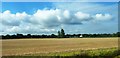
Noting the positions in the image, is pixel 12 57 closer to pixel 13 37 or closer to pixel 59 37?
pixel 13 37

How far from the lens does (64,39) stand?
46.7 m

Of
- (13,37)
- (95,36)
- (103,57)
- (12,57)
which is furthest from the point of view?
(95,36)

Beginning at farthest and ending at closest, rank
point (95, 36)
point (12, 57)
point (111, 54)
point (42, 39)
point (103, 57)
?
1. point (95, 36)
2. point (42, 39)
3. point (111, 54)
4. point (103, 57)
5. point (12, 57)

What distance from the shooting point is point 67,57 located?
21719 millimetres

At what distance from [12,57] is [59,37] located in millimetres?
25651

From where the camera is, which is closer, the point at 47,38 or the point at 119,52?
the point at 119,52

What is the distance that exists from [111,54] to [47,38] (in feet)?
74.0

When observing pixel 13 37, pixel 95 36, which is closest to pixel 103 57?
pixel 13 37

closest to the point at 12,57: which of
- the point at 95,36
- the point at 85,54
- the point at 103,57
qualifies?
the point at 85,54

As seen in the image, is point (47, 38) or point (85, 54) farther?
point (47, 38)

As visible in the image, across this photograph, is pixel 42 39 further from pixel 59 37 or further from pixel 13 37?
pixel 13 37

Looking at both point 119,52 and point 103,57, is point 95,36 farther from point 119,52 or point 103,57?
point 103,57

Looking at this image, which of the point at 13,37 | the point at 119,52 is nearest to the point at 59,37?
the point at 13,37

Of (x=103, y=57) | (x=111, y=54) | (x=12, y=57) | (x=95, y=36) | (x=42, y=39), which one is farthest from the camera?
(x=95, y=36)
